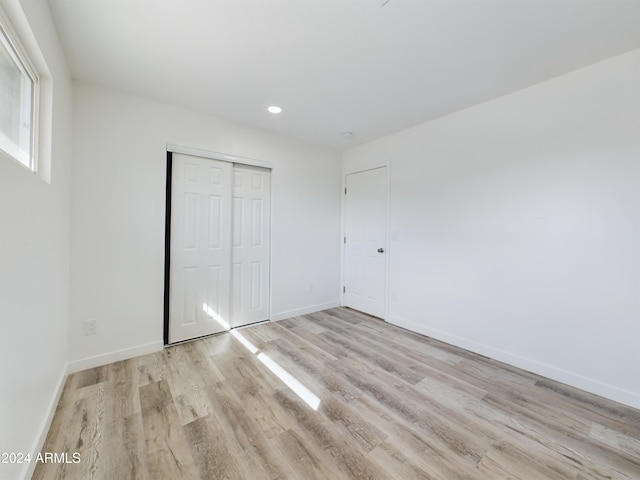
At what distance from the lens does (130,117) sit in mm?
2434

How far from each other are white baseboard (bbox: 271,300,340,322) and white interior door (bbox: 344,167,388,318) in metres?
0.23

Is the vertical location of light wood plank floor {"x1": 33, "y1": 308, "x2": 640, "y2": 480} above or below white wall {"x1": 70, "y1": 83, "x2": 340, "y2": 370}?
below

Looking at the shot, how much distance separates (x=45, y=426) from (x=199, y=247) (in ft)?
5.56

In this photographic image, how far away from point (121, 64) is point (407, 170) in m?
2.92

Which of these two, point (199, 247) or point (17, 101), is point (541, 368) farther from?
point (17, 101)

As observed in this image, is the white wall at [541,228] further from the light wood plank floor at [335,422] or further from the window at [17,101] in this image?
the window at [17,101]

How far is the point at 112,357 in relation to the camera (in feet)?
7.70

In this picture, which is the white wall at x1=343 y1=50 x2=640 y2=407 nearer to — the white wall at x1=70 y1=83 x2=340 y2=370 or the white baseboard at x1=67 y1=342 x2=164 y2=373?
the white wall at x1=70 y1=83 x2=340 y2=370

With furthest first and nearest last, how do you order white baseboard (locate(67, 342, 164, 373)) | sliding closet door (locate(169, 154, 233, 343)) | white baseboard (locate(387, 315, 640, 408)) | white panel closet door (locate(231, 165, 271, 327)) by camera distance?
1. white panel closet door (locate(231, 165, 271, 327))
2. sliding closet door (locate(169, 154, 233, 343))
3. white baseboard (locate(67, 342, 164, 373))
4. white baseboard (locate(387, 315, 640, 408))

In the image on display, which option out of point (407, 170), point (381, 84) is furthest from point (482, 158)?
point (381, 84)

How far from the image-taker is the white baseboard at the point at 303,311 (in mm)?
3480

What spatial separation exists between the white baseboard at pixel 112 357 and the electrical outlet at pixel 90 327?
8.4 inches

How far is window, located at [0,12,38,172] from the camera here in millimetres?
1201

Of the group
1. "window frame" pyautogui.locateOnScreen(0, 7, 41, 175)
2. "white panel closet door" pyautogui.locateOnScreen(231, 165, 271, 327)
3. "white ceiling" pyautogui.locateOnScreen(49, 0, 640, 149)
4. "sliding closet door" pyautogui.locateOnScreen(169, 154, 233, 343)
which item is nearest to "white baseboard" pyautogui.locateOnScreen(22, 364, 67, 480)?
"sliding closet door" pyautogui.locateOnScreen(169, 154, 233, 343)
